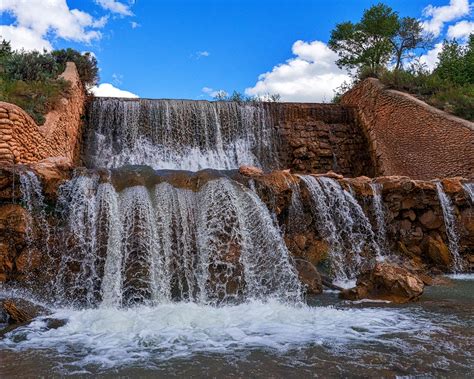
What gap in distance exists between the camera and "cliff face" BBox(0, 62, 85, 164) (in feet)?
24.6

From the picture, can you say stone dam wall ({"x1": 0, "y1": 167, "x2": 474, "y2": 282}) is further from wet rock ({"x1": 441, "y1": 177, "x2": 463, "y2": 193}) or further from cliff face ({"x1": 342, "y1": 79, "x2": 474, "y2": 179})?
cliff face ({"x1": 342, "y1": 79, "x2": 474, "y2": 179})

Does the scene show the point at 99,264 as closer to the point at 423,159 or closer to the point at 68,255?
the point at 68,255

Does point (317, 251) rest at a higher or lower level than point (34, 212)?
lower

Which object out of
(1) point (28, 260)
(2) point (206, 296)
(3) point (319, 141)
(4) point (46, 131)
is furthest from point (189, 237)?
(3) point (319, 141)

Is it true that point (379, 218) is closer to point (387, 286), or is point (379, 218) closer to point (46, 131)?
point (387, 286)

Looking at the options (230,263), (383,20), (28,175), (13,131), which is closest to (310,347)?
(230,263)

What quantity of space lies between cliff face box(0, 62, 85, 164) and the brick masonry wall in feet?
19.4

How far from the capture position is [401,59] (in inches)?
856

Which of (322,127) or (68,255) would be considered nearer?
(68,255)

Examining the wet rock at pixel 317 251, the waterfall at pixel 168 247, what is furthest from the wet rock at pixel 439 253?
the waterfall at pixel 168 247

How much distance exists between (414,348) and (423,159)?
A: 932cm

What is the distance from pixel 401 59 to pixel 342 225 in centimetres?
1613

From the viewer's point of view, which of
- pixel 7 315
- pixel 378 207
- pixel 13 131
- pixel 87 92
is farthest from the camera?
pixel 87 92

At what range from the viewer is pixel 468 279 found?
25.5 ft
